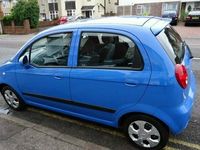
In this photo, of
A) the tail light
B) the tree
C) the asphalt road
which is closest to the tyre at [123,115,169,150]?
the asphalt road

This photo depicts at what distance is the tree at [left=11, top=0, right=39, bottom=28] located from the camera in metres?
26.9

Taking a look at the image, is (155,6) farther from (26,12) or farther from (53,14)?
(53,14)

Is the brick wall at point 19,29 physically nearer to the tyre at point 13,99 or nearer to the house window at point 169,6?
the house window at point 169,6


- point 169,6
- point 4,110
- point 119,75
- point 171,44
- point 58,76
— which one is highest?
point 169,6

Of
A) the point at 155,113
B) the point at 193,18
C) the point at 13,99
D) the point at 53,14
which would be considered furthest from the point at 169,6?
the point at 155,113

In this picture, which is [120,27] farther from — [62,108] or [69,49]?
[62,108]

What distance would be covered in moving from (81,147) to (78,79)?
0.96 m

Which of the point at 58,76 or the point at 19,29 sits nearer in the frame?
the point at 58,76

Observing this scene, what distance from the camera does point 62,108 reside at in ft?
12.4

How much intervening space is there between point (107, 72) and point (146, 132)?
93 centimetres

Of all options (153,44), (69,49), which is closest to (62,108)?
(69,49)

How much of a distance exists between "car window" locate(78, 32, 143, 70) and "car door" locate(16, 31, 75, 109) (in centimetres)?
24

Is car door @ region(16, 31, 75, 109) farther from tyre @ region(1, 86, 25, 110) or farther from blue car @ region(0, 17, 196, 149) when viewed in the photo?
tyre @ region(1, 86, 25, 110)

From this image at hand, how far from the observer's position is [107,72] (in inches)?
119
